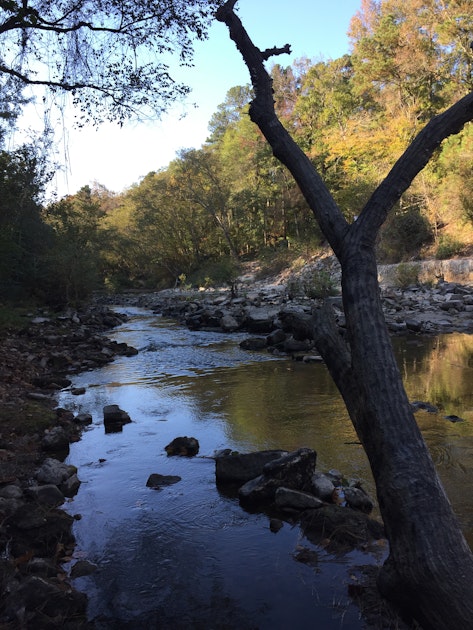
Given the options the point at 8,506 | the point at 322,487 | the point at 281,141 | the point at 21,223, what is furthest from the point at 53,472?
the point at 21,223

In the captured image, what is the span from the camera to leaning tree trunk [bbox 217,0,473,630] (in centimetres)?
242

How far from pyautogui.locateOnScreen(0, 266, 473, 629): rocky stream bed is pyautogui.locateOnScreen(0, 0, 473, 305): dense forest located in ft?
12.5

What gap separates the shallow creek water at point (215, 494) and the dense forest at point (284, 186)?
8.36 meters

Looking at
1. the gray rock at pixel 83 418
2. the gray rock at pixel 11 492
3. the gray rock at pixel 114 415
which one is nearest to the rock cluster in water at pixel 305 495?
the gray rock at pixel 11 492

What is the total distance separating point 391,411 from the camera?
2834 millimetres

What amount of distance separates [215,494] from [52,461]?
202 centimetres

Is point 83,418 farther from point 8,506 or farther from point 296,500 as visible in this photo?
point 296,500

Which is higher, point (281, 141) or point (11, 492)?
point (281, 141)

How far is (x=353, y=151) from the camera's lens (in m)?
31.9

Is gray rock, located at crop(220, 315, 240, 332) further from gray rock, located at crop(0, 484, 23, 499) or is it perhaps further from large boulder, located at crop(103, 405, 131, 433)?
gray rock, located at crop(0, 484, 23, 499)

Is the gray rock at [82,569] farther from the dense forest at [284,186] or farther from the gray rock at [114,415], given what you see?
the dense forest at [284,186]

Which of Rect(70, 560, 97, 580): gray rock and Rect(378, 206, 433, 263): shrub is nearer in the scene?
Rect(70, 560, 97, 580): gray rock

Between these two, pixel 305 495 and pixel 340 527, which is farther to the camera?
pixel 305 495

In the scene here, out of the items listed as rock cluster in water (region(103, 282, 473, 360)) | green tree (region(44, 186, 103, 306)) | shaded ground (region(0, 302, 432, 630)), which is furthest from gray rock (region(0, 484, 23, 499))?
green tree (region(44, 186, 103, 306))
